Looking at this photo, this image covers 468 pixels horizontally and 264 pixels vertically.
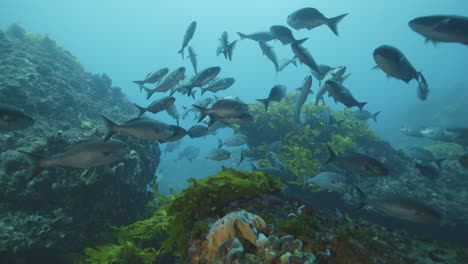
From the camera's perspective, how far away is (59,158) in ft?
13.5

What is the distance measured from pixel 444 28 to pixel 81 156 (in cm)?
630

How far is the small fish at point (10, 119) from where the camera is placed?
445 cm

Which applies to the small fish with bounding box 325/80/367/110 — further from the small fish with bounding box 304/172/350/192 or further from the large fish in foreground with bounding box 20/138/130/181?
the large fish in foreground with bounding box 20/138/130/181

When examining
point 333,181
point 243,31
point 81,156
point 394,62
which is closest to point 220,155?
point 333,181

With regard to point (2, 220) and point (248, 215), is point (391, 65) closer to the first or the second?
Result: point (248, 215)

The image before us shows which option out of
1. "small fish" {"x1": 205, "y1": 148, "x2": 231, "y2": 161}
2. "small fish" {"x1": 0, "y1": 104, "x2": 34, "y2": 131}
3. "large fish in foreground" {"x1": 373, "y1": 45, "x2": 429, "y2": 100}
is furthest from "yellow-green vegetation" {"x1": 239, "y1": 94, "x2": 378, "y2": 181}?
"small fish" {"x1": 0, "y1": 104, "x2": 34, "y2": 131}

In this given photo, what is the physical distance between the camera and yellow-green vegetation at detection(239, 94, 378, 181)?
35.0 ft

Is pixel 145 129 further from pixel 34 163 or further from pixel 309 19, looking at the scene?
pixel 309 19

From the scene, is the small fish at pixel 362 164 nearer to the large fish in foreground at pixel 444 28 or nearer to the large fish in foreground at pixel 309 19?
the large fish in foreground at pixel 444 28

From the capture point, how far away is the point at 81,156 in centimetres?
424

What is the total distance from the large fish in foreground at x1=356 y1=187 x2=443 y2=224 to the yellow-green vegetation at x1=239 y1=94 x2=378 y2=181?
5.23 m

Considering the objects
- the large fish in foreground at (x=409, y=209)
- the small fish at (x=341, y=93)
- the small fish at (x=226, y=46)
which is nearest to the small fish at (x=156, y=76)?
the small fish at (x=226, y=46)

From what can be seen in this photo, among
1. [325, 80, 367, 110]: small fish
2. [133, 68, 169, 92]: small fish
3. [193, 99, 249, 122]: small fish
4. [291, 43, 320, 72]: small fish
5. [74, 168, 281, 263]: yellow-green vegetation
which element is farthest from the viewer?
[133, 68, 169, 92]: small fish

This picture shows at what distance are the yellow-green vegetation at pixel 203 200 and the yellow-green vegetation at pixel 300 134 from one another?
6184 mm
